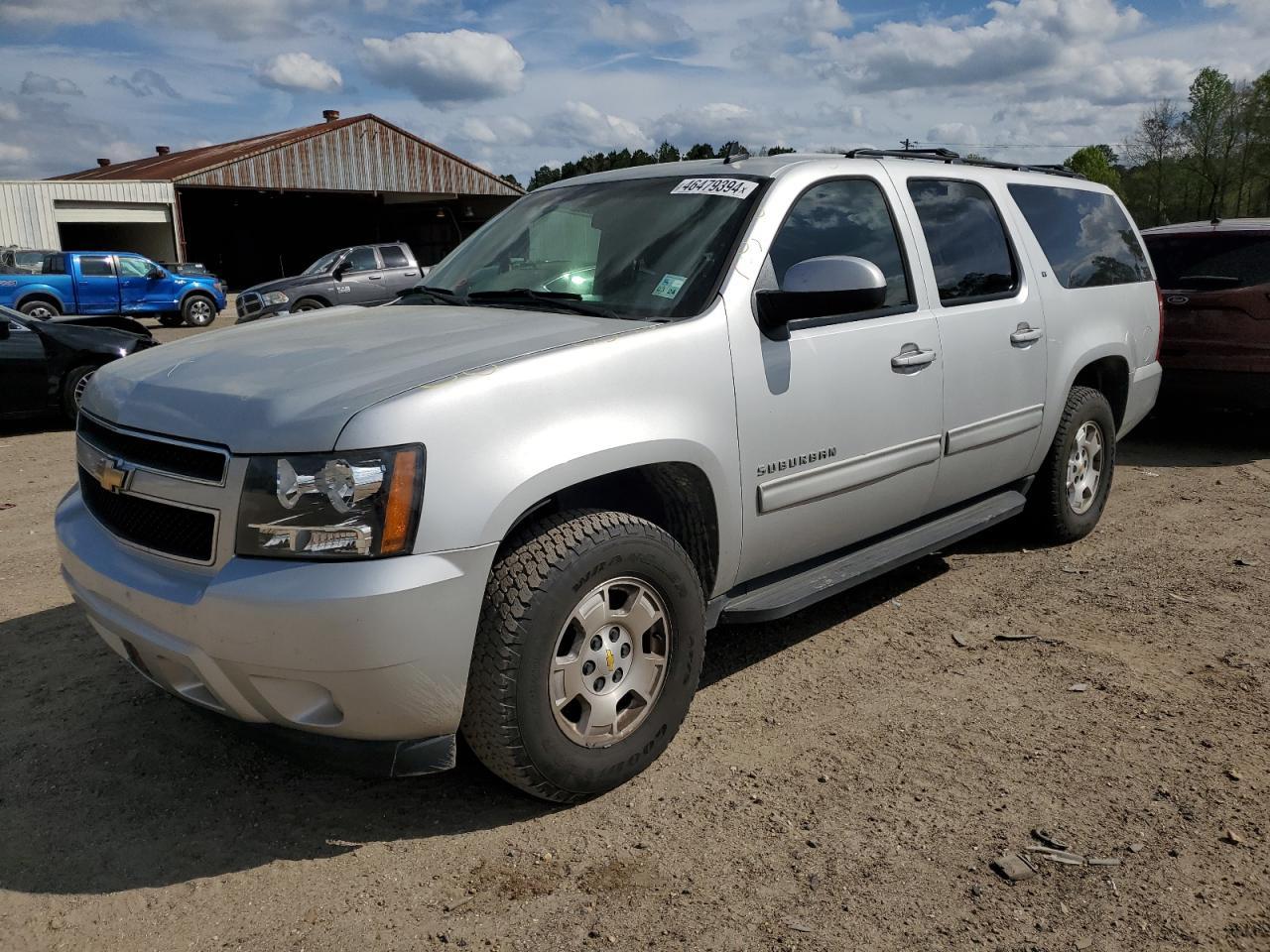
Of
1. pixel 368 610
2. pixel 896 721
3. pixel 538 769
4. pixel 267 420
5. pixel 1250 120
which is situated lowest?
pixel 896 721

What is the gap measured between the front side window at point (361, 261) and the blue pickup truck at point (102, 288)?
22.0 feet

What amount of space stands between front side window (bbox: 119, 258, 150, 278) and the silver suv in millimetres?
19957

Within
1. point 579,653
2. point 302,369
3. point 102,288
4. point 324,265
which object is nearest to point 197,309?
point 102,288

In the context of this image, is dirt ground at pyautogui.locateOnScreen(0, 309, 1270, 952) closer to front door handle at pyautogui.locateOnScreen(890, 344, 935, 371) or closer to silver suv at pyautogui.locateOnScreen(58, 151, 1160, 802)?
silver suv at pyautogui.locateOnScreen(58, 151, 1160, 802)

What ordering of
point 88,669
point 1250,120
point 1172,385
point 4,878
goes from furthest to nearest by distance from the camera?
point 1250,120, point 1172,385, point 88,669, point 4,878

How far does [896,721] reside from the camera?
11.5ft

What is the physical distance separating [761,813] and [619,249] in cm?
194

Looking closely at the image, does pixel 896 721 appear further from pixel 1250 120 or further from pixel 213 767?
pixel 1250 120

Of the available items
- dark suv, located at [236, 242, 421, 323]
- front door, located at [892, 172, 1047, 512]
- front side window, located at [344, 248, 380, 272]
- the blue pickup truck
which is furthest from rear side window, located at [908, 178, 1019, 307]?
the blue pickup truck

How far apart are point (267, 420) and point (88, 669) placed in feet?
6.79

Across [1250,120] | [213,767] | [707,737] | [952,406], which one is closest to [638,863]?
[707,737]

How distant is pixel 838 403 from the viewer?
3.61 meters

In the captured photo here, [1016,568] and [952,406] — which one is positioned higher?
[952,406]

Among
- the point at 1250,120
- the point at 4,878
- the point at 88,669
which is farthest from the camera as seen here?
the point at 1250,120
